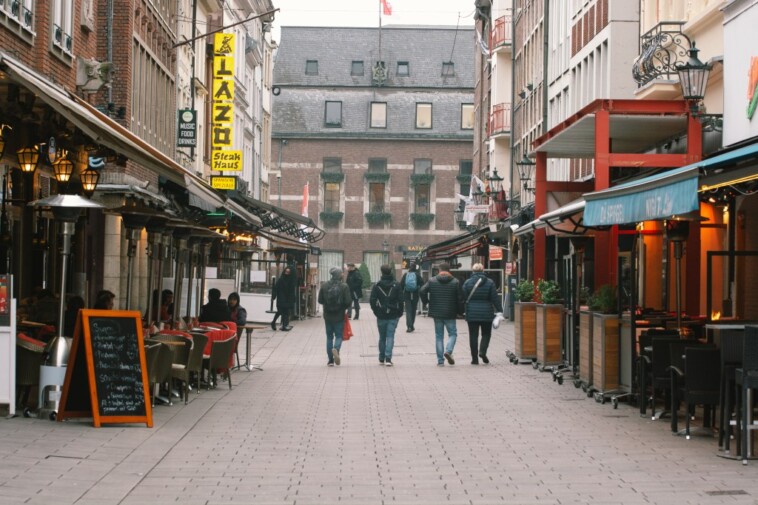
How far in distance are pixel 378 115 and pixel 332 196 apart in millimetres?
5885

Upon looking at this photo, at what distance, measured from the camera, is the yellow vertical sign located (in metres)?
44.4

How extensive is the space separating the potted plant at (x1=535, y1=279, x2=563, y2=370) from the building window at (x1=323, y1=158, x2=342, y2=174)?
66.5m

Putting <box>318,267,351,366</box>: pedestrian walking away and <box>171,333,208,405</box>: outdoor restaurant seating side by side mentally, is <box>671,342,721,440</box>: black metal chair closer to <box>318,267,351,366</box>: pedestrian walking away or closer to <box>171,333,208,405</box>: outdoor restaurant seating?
<box>171,333,208,405</box>: outdoor restaurant seating

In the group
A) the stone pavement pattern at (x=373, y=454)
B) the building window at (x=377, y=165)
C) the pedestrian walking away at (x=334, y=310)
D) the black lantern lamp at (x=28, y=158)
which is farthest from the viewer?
the building window at (x=377, y=165)

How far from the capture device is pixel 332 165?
3561 inches

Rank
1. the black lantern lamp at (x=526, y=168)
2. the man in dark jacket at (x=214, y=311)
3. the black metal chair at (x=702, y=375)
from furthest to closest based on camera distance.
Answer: the black lantern lamp at (x=526, y=168)
the man in dark jacket at (x=214, y=311)
the black metal chair at (x=702, y=375)

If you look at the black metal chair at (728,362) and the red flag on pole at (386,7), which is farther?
Answer: the red flag on pole at (386,7)

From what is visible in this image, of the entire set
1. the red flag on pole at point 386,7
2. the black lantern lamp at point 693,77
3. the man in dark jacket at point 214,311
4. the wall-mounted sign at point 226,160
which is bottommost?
the man in dark jacket at point 214,311

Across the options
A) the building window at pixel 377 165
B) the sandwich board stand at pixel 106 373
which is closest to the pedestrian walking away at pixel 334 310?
the sandwich board stand at pixel 106 373

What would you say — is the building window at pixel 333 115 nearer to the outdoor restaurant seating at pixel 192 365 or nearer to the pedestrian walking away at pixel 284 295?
the pedestrian walking away at pixel 284 295

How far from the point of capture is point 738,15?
67.4 feet

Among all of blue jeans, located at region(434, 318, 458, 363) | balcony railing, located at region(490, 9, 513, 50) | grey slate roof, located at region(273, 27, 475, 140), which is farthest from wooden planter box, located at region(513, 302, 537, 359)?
grey slate roof, located at region(273, 27, 475, 140)

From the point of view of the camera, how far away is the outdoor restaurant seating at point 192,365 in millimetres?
17250

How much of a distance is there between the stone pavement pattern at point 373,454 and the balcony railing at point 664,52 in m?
7.22
